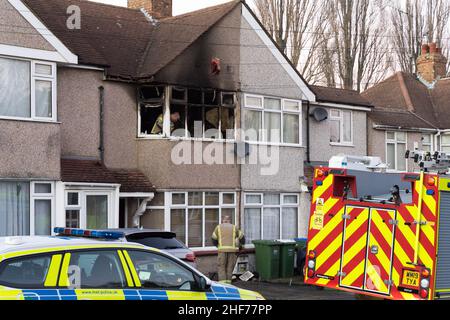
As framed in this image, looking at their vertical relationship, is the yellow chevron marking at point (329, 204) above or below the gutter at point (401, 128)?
below

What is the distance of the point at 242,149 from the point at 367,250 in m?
9.40

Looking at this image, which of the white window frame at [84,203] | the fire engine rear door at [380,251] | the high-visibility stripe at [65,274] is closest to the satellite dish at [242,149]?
the white window frame at [84,203]

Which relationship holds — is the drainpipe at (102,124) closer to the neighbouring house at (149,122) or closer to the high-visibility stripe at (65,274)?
the neighbouring house at (149,122)

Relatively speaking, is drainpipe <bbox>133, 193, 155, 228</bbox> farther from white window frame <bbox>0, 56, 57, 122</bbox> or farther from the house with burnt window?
white window frame <bbox>0, 56, 57, 122</bbox>

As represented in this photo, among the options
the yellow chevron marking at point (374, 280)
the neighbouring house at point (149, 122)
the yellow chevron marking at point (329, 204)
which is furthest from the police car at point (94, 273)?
the neighbouring house at point (149, 122)

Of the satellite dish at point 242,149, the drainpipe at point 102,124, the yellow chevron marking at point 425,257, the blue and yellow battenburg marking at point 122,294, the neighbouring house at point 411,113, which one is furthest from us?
the neighbouring house at point 411,113

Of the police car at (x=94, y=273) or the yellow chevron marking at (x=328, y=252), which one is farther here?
the yellow chevron marking at (x=328, y=252)

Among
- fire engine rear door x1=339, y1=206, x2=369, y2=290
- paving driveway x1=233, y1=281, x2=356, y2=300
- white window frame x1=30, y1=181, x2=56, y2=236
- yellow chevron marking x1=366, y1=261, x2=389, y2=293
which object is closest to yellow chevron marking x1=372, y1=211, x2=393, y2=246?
fire engine rear door x1=339, y1=206, x2=369, y2=290

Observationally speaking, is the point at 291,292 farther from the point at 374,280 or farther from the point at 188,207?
the point at 374,280

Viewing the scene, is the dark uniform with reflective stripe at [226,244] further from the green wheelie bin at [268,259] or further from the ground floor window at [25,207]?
the ground floor window at [25,207]

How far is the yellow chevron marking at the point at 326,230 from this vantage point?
1087cm

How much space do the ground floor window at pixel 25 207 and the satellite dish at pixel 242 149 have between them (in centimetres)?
530

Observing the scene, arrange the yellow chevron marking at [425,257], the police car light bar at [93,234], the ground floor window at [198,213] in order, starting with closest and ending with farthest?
the police car light bar at [93,234] < the yellow chevron marking at [425,257] < the ground floor window at [198,213]

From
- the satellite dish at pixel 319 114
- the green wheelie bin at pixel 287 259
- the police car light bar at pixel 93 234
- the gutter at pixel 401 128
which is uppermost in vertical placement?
the satellite dish at pixel 319 114
